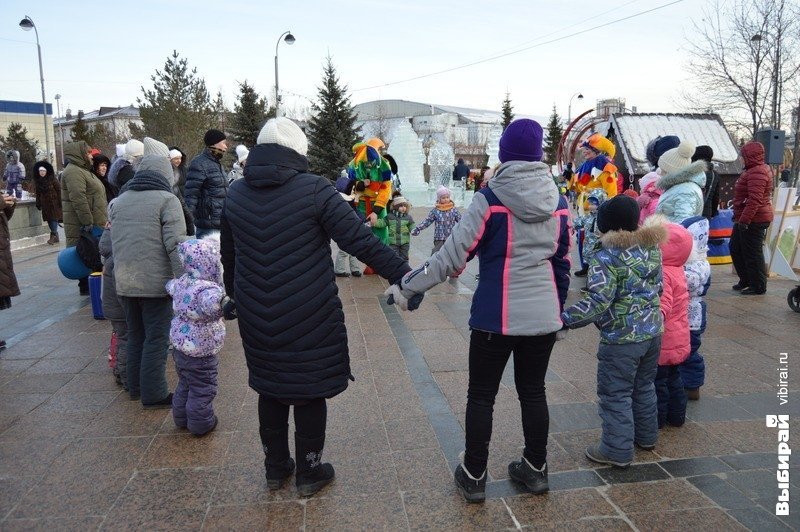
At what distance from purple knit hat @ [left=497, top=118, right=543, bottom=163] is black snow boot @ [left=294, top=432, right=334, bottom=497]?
174 centimetres

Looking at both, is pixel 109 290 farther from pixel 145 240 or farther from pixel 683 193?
pixel 683 193

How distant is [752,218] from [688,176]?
159 inches

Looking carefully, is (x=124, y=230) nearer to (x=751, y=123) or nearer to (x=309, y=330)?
(x=309, y=330)

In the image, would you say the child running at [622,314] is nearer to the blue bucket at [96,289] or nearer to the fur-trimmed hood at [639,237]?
the fur-trimmed hood at [639,237]

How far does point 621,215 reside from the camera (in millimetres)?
3289

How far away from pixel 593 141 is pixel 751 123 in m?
11.4

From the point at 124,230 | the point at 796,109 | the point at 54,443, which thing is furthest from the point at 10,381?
the point at 796,109

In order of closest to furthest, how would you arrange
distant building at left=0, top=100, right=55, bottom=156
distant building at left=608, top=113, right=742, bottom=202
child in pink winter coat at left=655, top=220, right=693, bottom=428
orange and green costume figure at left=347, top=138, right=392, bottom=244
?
child in pink winter coat at left=655, top=220, right=693, bottom=428, orange and green costume figure at left=347, top=138, right=392, bottom=244, distant building at left=608, top=113, right=742, bottom=202, distant building at left=0, top=100, right=55, bottom=156

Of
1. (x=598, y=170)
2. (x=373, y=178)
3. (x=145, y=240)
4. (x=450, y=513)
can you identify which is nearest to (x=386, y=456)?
(x=450, y=513)

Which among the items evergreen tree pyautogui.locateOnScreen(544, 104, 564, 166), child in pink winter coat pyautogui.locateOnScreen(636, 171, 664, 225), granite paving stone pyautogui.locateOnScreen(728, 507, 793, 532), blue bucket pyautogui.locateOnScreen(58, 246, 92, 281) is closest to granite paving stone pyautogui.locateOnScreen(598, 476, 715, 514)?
granite paving stone pyautogui.locateOnScreen(728, 507, 793, 532)

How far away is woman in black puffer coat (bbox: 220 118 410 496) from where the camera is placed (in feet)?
9.66

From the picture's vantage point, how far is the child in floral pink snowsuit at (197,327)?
12.1ft

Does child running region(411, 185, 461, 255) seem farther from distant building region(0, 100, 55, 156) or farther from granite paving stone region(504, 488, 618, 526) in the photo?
distant building region(0, 100, 55, 156)

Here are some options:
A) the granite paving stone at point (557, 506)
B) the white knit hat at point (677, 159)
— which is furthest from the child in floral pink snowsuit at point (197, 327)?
the white knit hat at point (677, 159)
